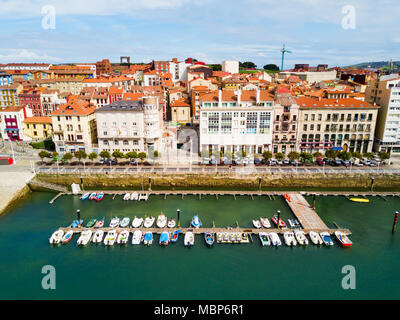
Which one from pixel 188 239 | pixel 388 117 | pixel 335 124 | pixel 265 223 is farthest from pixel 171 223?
pixel 388 117

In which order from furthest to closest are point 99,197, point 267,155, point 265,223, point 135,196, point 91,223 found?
point 267,155, point 135,196, point 99,197, point 91,223, point 265,223

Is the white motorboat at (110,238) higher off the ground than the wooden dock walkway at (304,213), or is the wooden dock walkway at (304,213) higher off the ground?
the wooden dock walkway at (304,213)

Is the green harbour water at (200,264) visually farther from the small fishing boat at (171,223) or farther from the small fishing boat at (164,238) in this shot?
the small fishing boat at (171,223)

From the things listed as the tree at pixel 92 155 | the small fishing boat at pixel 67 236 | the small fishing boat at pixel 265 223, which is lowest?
the small fishing boat at pixel 67 236

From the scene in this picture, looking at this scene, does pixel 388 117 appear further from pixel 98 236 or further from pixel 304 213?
pixel 98 236

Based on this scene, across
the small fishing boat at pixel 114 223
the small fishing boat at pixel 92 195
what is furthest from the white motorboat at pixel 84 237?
the small fishing boat at pixel 92 195

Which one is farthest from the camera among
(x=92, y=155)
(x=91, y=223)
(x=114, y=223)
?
(x=92, y=155)

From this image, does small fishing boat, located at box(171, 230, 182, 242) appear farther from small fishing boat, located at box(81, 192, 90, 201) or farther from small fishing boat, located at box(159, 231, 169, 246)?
small fishing boat, located at box(81, 192, 90, 201)
